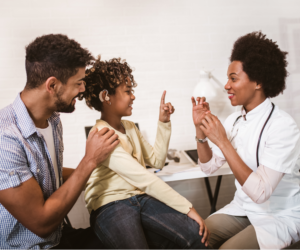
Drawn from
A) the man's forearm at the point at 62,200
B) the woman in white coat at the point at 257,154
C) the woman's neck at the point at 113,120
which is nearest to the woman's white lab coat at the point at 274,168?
the woman in white coat at the point at 257,154

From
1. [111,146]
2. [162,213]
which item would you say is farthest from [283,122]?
[111,146]

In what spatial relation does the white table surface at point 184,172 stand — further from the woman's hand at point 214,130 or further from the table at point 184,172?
the woman's hand at point 214,130

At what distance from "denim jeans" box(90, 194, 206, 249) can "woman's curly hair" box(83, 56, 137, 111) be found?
0.60 meters

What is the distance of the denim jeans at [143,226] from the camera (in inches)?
44.4

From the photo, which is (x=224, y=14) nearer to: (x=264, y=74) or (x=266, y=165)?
(x=264, y=74)

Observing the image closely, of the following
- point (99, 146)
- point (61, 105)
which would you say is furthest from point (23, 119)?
point (99, 146)

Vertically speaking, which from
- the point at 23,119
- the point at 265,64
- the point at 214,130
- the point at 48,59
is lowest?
the point at 214,130

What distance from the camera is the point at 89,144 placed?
116 centimetres

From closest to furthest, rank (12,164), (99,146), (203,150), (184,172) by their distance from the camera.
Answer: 1. (12,164)
2. (99,146)
3. (203,150)
4. (184,172)

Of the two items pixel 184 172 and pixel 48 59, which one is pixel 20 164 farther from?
pixel 184 172

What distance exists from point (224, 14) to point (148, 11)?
30.8 inches

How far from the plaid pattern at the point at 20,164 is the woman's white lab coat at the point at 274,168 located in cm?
97

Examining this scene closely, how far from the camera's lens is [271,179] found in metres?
1.16

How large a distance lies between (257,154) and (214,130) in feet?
0.87
